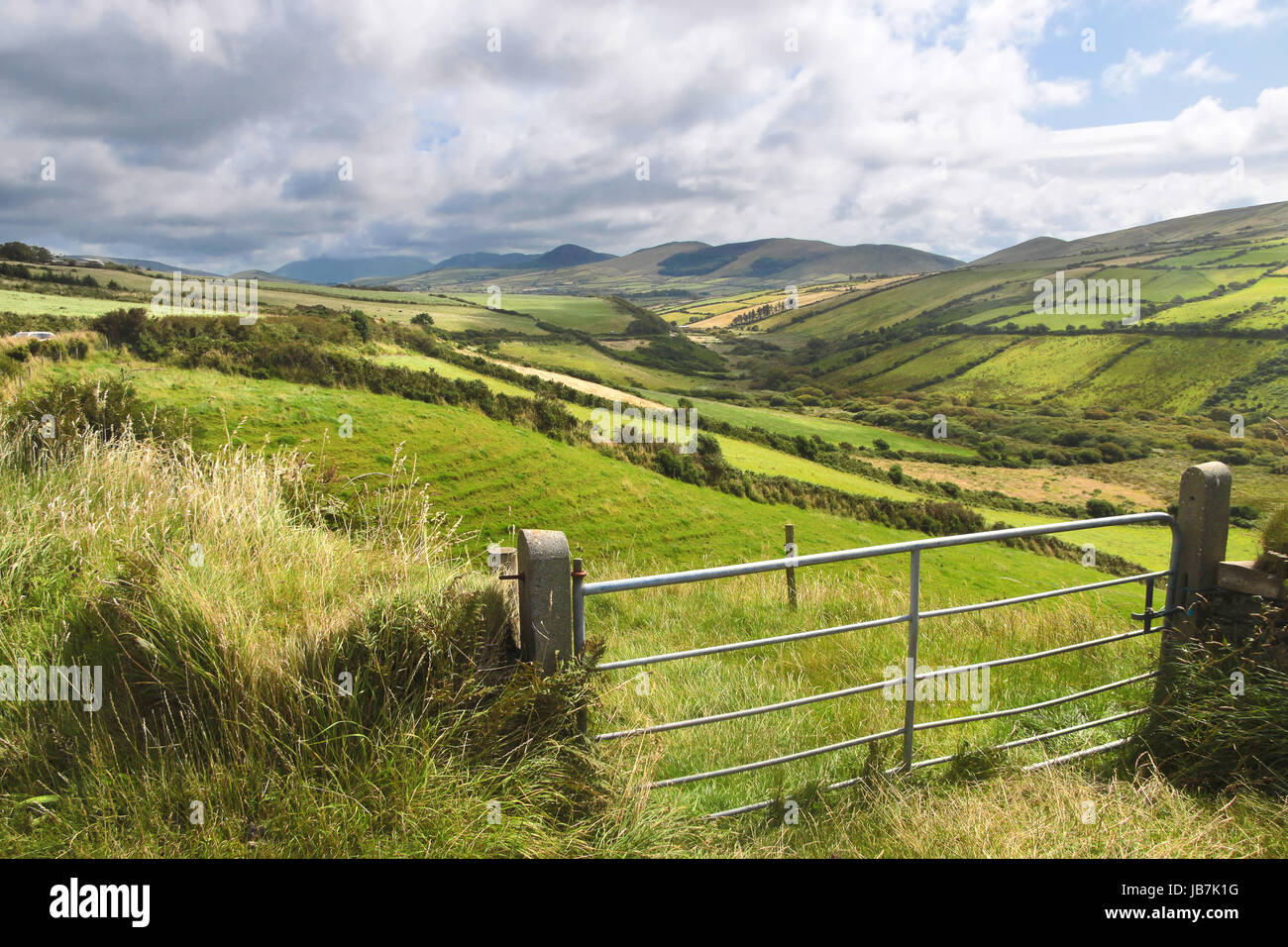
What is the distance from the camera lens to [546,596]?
298 cm

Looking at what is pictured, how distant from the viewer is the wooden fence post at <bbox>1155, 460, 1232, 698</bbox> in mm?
4191

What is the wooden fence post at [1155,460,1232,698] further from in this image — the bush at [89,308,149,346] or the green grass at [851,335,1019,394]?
the green grass at [851,335,1019,394]

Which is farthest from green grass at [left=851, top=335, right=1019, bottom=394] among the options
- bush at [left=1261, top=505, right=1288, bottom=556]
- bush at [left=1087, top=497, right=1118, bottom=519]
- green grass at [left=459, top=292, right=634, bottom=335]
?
bush at [left=1261, top=505, right=1288, bottom=556]

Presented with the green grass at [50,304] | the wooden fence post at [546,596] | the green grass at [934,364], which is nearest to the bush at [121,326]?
the green grass at [50,304]

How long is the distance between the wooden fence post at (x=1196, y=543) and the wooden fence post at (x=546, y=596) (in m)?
3.66

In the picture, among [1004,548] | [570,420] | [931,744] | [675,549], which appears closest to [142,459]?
[931,744]

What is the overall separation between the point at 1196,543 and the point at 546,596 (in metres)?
3.96

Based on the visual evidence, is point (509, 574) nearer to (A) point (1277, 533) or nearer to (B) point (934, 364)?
(A) point (1277, 533)

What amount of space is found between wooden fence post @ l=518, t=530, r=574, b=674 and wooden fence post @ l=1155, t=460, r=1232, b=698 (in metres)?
3.66

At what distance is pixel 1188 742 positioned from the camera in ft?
12.6

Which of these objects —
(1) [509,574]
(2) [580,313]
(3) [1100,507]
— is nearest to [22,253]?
(1) [509,574]

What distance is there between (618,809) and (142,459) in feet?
17.8

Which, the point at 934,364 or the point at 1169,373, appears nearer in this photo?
the point at 1169,373
